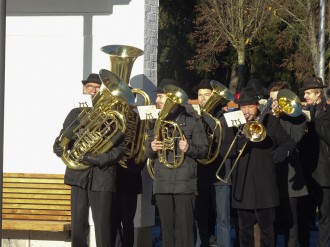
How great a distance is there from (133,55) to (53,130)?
5.29 feet

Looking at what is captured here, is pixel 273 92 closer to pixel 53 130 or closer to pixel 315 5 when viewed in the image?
pixel 53 130

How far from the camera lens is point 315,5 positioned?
42.0 meters

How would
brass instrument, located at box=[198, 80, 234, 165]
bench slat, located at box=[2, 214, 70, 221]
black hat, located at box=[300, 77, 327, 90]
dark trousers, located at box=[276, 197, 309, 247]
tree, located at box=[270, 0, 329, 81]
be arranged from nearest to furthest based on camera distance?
brass instrument, located at box=[198, 80, 234, 165], dark trousers, located at box=[276, 197, 309, 247], black hat, located at box=[300, 77, 327, 90], bench slat, located at box=[2, 214, 70, 221], tree, located at box=[270, 0, 329, 81]

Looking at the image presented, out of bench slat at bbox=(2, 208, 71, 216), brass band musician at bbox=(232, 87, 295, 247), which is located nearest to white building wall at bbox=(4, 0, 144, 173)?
bench slat at bbox=(2, 208, 71, 216)

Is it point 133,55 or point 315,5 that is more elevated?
point 315,5

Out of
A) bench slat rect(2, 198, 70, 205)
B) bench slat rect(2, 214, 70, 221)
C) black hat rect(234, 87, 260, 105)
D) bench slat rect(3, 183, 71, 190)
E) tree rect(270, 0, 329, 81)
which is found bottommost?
bench slat rect(2, 214, 70, 221)

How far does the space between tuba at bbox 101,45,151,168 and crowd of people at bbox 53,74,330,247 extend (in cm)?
14

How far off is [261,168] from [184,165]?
0.81 meters

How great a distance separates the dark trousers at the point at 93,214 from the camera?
10.5m

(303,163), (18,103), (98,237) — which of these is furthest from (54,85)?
(303,163)

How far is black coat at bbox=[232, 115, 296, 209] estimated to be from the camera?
1062 centimetres

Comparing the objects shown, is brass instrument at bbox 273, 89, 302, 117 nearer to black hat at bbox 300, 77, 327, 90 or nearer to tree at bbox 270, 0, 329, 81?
black hat at bbox 300, 77, 327, 90

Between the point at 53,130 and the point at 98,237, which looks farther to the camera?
the point at 53,130

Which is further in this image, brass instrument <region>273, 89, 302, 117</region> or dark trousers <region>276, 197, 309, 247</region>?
dark trousers <region>276, 197, 309, 247</region>
